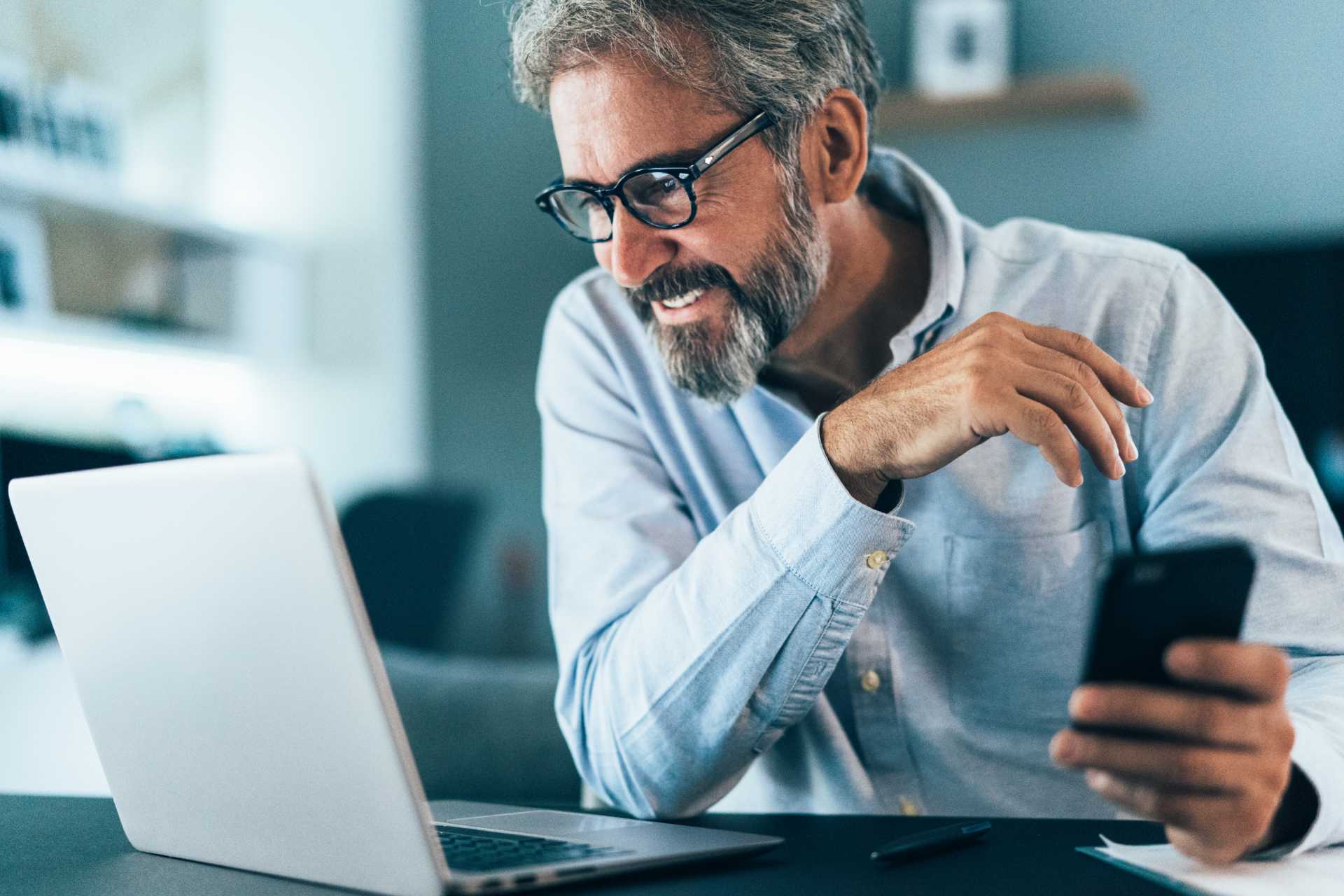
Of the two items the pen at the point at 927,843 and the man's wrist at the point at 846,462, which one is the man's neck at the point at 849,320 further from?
the pen at the point at 927,843

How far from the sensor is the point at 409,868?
608 millimetres

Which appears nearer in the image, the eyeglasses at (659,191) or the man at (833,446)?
the man at (833,446)

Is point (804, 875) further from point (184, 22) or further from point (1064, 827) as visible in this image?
point (184, 22)

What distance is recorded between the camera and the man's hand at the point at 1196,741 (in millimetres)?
575

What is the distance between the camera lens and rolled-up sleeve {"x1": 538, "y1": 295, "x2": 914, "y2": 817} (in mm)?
865

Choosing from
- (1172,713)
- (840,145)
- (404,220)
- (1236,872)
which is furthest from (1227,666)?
(404,220)

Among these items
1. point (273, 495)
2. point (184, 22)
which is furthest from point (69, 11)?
point (273, 495)

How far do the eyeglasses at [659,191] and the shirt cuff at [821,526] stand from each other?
311 mm

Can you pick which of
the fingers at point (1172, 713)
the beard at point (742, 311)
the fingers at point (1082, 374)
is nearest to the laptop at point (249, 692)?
the fingers at point (1172, 713)

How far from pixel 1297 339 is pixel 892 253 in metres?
1.96

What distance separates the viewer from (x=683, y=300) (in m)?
1.14

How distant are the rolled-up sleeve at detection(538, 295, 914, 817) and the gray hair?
1.25 feet

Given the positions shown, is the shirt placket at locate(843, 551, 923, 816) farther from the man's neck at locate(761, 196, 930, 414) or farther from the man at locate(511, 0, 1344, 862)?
the man's neck at locate(761, 196, 930, 414)

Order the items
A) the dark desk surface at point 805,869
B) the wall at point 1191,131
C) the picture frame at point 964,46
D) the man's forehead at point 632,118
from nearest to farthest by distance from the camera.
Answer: the dark desk surface at point 805,869
the man's forehead at point 632,118
the wall at point 1191,131
the picture frame at point 964,46
